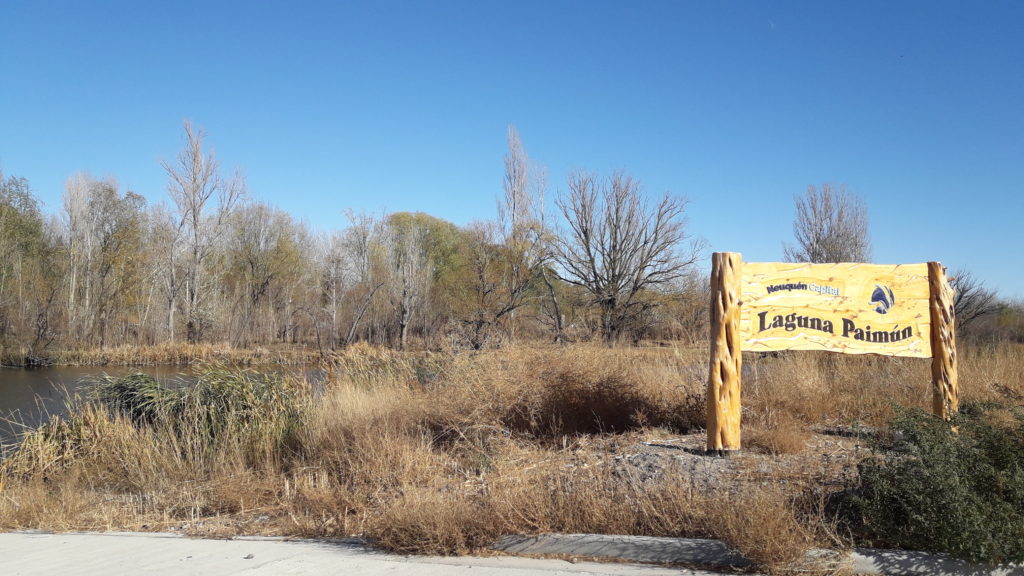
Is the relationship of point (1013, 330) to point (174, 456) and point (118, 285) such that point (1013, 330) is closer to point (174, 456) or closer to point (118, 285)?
point (174, 456)

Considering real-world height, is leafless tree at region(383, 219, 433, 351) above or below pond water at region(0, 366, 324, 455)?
above

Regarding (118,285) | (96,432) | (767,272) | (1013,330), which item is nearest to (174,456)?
(96,432)

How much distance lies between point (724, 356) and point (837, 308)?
59.3 inches

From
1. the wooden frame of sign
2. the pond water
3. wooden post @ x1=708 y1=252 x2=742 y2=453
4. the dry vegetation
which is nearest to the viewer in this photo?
the dry vegetation

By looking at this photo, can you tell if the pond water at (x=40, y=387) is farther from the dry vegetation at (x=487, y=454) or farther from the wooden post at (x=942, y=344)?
the wooden post at (x=942, y=344)

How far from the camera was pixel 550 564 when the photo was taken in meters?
4.62

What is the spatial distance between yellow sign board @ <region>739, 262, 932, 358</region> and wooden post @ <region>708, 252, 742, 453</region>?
0.16 m

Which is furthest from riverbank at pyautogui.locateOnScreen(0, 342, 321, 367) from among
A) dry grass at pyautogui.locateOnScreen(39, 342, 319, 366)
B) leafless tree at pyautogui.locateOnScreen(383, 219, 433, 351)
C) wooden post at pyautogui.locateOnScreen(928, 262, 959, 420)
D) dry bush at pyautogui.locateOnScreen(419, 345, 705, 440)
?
wooden post at pyautogui.locateOnScreen(928, 262, 959, 420)

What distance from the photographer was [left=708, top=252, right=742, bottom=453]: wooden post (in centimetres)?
673

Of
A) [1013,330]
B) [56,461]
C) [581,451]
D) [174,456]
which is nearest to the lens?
[581,451]

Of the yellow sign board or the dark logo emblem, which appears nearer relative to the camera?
the yellow sign board

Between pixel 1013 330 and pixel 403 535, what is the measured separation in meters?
30.3

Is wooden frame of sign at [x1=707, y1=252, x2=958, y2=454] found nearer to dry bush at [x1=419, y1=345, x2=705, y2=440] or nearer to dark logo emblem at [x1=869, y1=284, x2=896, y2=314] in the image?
dark logo emblem at [x1=869, y1=284, x2=896, y2=314]

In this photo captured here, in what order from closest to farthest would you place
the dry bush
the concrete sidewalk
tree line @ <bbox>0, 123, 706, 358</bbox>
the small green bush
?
the small green bush → the concrete sidewalk → the dry bush → tree line @ <bbox>0, 123, 706, 358</bbox>
